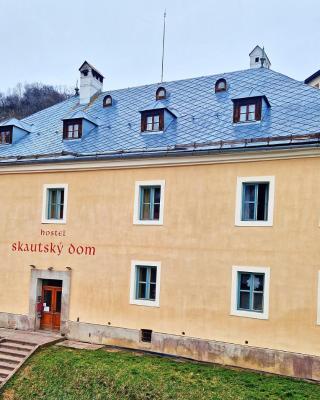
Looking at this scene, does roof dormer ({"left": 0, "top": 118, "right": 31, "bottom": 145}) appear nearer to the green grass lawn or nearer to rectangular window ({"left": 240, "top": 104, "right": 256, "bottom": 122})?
the green grass lawn

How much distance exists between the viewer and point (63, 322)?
20047mm

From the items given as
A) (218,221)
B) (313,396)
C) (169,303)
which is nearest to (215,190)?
(218,221)

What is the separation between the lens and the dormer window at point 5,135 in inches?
944

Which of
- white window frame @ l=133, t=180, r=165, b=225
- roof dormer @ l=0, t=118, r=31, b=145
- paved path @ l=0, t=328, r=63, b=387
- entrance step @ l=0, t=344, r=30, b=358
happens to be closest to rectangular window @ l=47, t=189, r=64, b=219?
white window frame @ l=133, t=180, r=165, b=225

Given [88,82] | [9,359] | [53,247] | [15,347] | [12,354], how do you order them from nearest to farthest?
1. [9,359]
2. [12,354]
3. [15,347]
4. [53,247]
5. [88,82]

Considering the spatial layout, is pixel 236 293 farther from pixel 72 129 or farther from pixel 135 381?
pixel 72 129

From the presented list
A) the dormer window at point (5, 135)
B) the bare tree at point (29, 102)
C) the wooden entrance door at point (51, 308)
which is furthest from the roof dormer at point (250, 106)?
the bare tree at point (29, 102)

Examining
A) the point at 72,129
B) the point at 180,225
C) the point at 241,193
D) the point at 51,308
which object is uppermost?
the point at 72,129

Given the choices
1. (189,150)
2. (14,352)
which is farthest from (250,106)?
(14,352)

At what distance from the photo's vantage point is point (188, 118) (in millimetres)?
20375

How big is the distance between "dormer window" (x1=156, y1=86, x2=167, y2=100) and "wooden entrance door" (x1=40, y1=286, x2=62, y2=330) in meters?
10.8

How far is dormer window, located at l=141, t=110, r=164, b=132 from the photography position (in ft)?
66.0

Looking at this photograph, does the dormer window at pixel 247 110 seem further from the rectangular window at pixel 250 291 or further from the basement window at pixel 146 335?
the basement window at pixel 146 335

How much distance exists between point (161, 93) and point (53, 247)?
9.55 m
